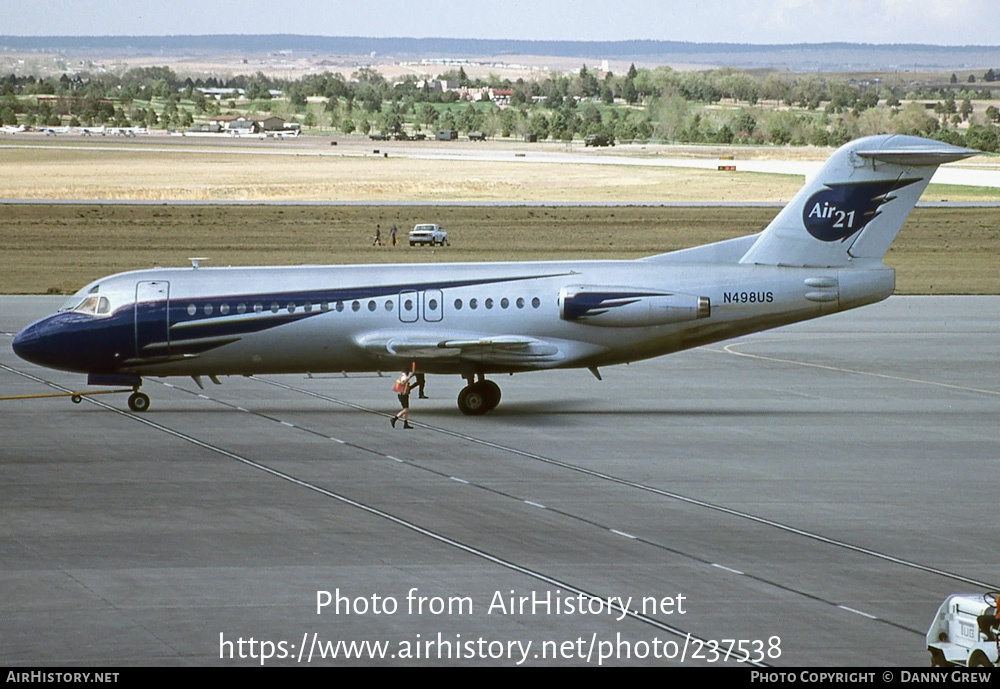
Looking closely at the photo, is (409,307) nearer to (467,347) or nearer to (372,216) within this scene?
(467,347)

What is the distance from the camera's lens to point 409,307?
113ft

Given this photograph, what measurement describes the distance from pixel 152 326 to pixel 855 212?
17.2m

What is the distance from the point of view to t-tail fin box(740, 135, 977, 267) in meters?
34.5

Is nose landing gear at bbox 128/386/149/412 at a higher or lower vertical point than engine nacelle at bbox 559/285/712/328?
lower

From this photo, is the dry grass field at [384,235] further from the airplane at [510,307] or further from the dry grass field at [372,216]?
the airplane at [510,307]

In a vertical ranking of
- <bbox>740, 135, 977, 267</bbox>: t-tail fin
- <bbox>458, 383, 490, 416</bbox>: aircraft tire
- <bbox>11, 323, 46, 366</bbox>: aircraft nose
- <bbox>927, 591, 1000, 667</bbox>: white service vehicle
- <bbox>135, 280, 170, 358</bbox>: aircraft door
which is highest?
<bbox>740, 135, 977, 267</bbox>: t-tail fin

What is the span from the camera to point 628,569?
2025cm

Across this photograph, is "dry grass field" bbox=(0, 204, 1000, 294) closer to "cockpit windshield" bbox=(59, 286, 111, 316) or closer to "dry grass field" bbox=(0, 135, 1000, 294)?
"dry grass field" bbox=(0, 135, 1000, 294)

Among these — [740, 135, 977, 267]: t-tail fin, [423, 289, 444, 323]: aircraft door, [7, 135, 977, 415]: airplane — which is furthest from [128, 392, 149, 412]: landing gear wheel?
[740, 135, 977, 267]: t-tail fin

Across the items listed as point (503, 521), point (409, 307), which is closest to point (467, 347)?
point (409, 307)

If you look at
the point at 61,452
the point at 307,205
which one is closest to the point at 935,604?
the point at 61,452

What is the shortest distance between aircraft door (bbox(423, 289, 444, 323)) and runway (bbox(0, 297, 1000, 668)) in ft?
7.77

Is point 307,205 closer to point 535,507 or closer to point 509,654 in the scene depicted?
point 535,507

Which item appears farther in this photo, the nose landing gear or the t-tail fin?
the nose landing gear
